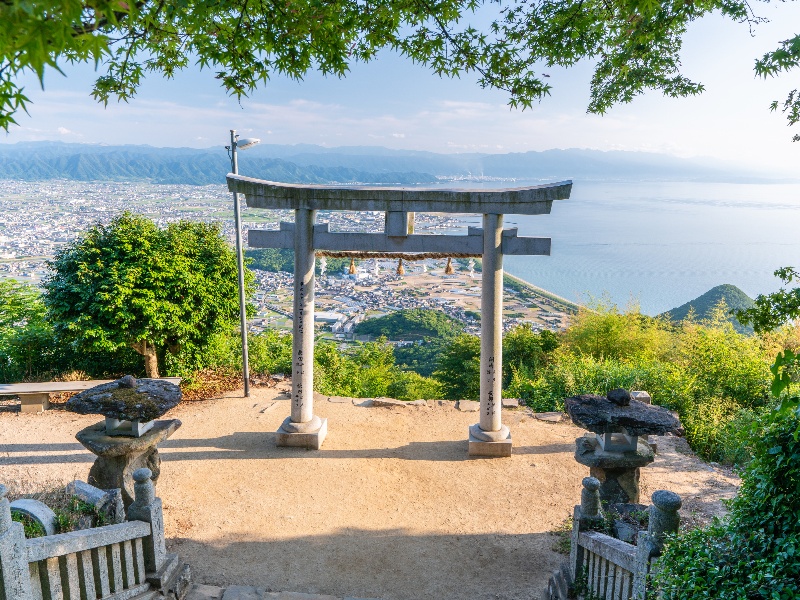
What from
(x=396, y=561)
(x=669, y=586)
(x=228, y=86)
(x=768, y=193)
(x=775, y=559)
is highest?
(x=768, y=193)

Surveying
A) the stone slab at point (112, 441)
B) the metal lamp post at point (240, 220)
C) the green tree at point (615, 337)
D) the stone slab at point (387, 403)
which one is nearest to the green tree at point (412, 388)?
the stone slab at point (387, 403)

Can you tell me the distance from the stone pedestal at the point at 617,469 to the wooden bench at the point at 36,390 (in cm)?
709

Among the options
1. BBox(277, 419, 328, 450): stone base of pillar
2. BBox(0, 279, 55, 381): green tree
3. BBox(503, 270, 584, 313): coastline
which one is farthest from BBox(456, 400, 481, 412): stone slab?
BBox(503, 270, 584, 313): coastline

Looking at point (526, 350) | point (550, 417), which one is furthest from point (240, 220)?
point (526, 350)

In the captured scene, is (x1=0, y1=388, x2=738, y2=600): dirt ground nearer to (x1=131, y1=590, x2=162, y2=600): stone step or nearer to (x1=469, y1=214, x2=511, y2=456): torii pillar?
(x1=469, y1=214, x2=511, y2=456): torii pillar

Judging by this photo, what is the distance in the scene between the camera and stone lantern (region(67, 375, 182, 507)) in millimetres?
6164

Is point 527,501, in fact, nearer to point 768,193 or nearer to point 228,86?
point 228,86

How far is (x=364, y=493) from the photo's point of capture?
24.1 ft

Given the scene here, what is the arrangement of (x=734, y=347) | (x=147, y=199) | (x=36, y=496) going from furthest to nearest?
(x=147, y=199) → (x=734, y=347) → (x=36, y=496)

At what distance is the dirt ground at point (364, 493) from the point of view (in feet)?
18.9

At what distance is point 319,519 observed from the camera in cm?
675

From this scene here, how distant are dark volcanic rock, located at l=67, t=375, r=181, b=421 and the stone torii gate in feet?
7.56

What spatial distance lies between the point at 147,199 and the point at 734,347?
4333 cm

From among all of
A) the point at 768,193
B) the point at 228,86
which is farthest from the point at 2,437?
the point at 768,193
